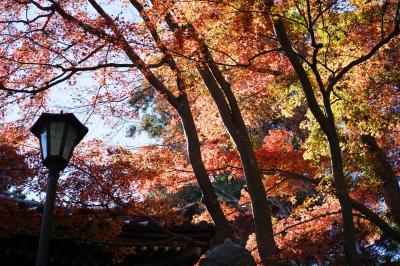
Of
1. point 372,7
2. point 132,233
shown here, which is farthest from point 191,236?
point 372,7

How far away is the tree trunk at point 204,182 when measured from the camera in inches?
318

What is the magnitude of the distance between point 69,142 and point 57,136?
5.6 inches

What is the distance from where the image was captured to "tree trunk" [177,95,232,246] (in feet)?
26.5

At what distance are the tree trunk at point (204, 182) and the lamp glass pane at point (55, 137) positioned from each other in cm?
427

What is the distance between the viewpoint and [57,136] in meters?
4.48

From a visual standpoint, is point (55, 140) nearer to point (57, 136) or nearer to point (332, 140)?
point (57, 136)

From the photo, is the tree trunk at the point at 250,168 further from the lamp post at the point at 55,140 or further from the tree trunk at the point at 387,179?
the lamp post at the point at 55,140

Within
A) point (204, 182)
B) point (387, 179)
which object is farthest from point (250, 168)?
point (387, 179)

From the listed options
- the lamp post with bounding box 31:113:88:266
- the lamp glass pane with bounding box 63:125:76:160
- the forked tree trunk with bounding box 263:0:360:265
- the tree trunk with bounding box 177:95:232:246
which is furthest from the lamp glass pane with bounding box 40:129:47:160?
the tree trunk with bounding box 177:95:232:246

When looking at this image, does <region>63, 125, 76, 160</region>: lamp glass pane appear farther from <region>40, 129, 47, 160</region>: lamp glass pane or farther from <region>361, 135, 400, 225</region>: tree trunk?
<region>361, 135, 400, 225</region>: tree trunk

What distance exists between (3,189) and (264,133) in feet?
57.4

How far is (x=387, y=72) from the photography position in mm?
11375

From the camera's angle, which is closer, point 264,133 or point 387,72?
point 387,72

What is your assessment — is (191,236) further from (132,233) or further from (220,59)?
(220,59)
